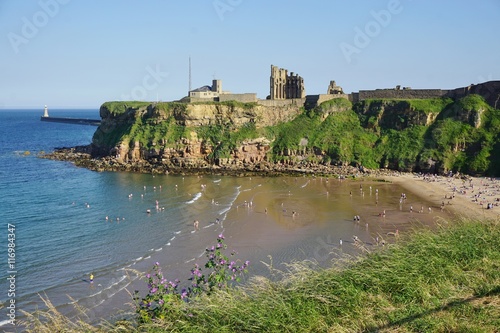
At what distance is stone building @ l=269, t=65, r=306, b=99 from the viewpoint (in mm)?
73250

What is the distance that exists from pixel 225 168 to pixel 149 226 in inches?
1084

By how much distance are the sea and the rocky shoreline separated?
297cm

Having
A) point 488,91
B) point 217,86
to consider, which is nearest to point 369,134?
point 488,91

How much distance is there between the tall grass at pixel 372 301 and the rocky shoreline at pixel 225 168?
45.2m

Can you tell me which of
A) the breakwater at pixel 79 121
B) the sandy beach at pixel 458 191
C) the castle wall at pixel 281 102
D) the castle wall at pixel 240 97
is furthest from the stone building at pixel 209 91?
the breakwater at pixel 79 121

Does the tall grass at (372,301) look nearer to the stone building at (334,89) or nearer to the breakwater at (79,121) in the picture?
the stone building at (334,89)

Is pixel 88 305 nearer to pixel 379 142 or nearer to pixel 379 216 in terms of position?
pixel 379 216

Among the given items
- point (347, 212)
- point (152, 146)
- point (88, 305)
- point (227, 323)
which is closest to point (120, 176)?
point (152, 146)

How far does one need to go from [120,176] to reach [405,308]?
5095 centimetres

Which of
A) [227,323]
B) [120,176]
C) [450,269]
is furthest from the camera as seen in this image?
[120,176]

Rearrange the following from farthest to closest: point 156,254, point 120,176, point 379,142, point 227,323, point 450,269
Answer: point 379,142 → point 120,176 → point 156,254 → point 450,269 → point 227,323

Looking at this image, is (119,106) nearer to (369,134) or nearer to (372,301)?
(369,134)

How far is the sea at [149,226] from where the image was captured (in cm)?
2273

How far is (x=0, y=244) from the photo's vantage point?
2877 centimetres
